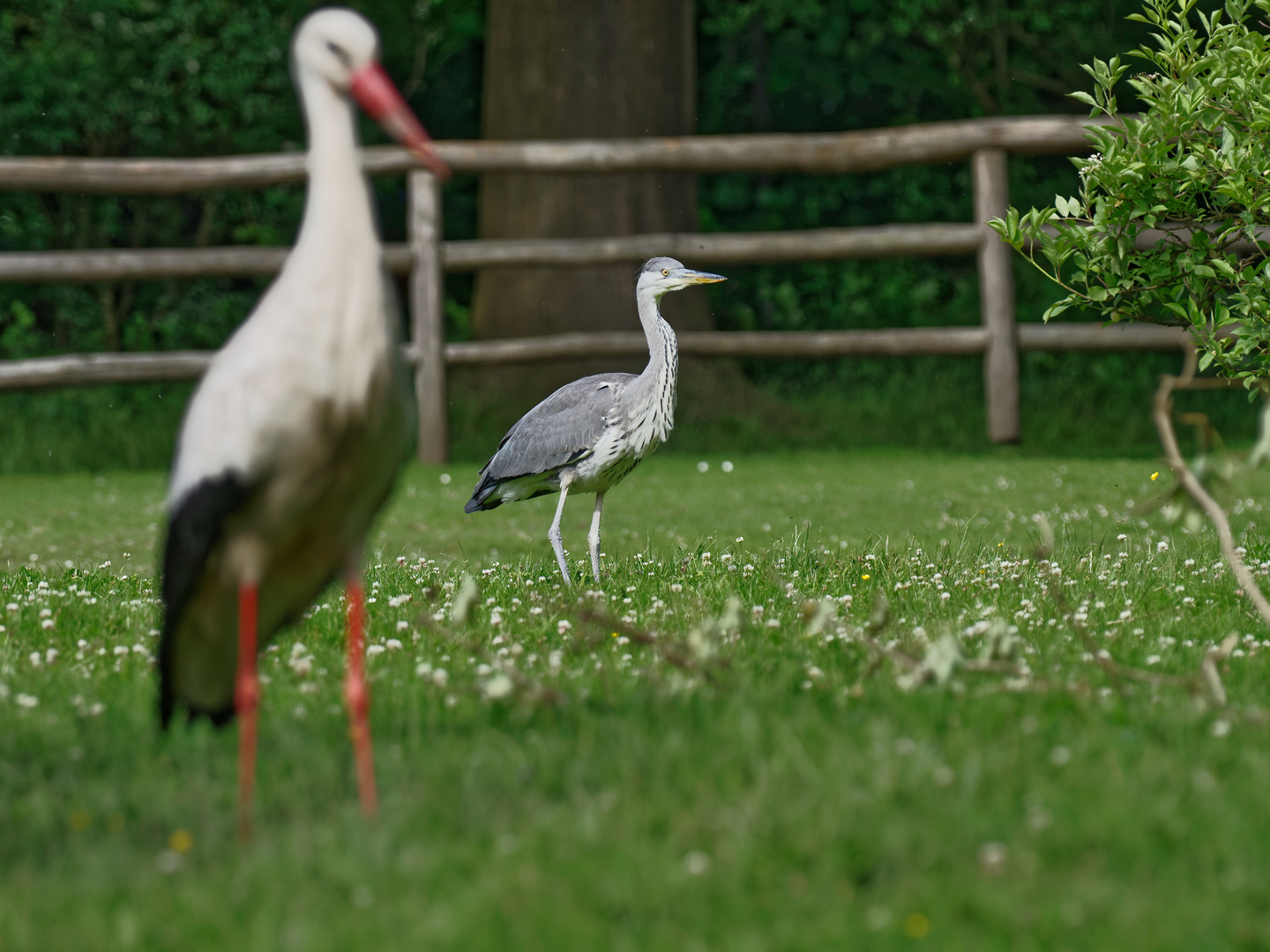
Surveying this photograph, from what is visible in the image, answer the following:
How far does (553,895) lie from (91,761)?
4.89ft

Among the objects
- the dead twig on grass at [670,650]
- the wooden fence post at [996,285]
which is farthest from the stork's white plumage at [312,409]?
the wooden fence post at [996,285]

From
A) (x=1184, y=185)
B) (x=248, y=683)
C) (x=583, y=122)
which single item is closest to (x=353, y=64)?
(x=248, y=683)

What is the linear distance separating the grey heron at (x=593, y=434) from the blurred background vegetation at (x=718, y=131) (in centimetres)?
540

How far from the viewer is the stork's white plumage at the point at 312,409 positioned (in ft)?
10.3

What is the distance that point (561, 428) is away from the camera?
23.2ft

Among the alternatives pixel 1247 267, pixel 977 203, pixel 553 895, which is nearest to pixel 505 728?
pixel 553 895

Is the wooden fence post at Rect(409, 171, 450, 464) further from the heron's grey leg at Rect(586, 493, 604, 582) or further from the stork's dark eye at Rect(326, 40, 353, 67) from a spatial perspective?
the stork's dark eye at Rect(326, 40, 353, 67)

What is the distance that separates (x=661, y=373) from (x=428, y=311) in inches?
182

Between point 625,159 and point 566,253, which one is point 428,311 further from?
point 625,159

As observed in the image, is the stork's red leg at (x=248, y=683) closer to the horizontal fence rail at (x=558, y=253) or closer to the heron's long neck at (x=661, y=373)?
the heron's long neck at (x=661, y=373)

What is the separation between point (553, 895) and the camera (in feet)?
8.97

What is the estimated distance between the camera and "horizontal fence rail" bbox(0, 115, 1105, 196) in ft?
36.7

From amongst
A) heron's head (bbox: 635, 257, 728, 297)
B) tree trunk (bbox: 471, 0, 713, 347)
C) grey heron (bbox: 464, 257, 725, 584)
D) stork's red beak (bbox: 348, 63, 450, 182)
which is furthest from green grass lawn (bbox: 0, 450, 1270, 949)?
tree trunk (bbox: 471, 0, 713, 347)

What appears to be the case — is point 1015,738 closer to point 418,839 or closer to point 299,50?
point 418,839
